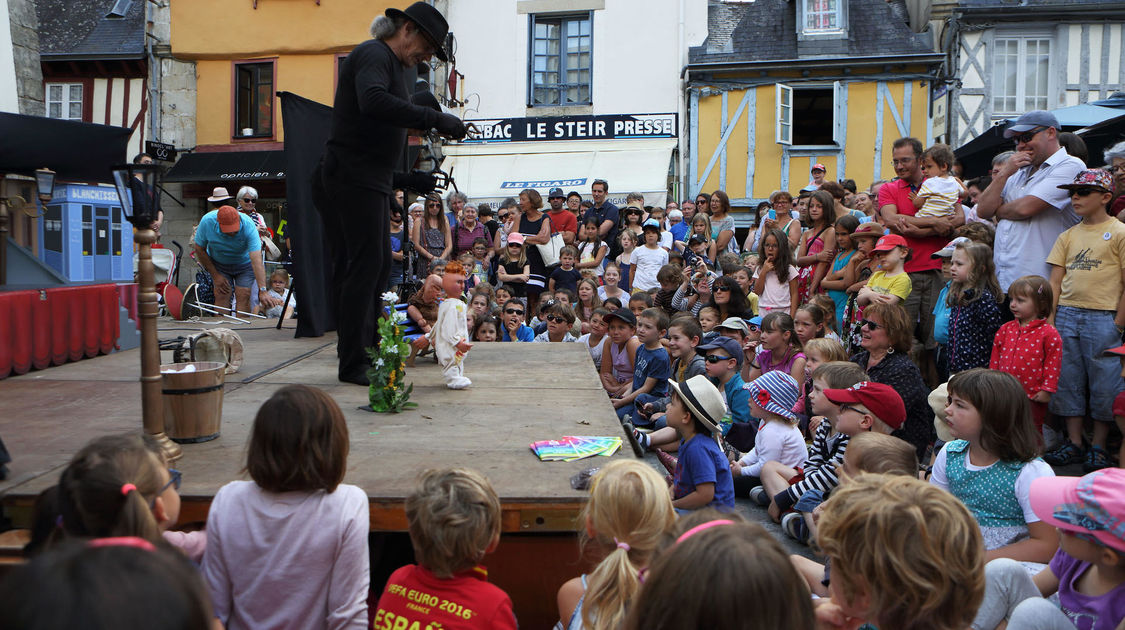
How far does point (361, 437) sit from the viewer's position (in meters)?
3.73

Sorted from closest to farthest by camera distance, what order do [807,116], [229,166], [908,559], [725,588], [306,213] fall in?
[725,588] < [908,559] < [306,213] < [229,166] < [807,116]

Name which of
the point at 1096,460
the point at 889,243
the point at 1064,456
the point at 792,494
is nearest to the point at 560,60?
the point at 889,243

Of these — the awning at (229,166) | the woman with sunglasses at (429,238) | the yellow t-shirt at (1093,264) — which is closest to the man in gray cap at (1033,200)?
the yellow t-shirt at (1093,264)

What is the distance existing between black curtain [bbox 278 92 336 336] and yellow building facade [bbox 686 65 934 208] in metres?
12.4

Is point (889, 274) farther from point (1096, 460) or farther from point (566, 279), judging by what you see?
point (566, 279)

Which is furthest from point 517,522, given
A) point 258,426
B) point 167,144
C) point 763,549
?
point 167,144

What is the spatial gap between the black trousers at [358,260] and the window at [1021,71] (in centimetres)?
1638

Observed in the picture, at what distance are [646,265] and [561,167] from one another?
28.7ft

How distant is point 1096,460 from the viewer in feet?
16.9

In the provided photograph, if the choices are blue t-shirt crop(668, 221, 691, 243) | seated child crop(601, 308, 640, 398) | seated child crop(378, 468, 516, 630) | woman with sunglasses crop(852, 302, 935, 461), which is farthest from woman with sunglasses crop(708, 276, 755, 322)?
seated child crop(378, 468, 516, 630)

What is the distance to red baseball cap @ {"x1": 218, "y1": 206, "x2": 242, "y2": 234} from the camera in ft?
28.7

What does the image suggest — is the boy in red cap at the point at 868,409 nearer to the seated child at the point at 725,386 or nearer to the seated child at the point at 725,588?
the seated child at the point at 725,386

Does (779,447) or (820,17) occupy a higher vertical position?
(820,17)

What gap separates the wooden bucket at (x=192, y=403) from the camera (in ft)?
11.7
